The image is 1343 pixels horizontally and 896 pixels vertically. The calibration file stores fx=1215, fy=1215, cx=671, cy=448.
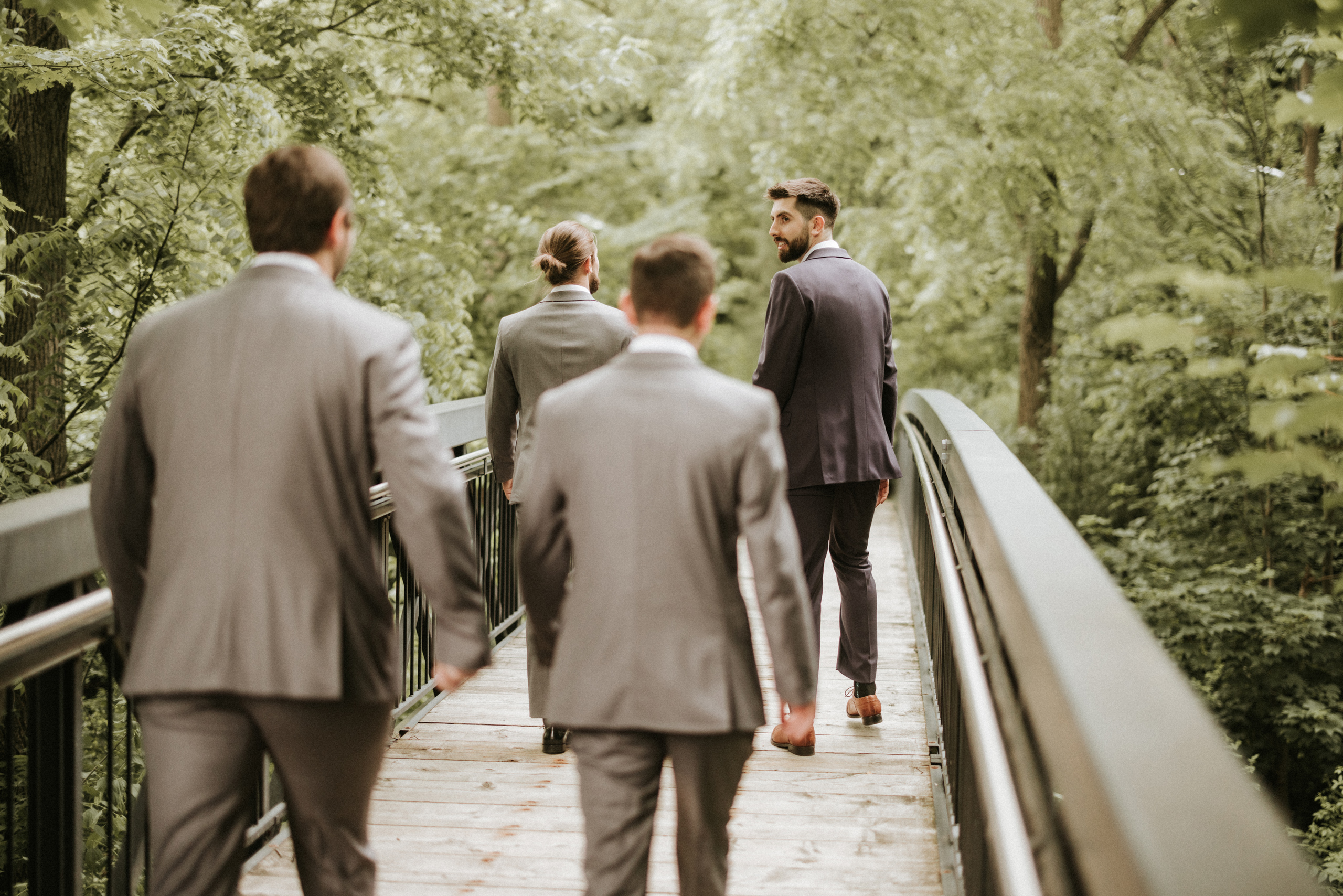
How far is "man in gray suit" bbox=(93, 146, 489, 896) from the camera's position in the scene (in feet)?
6.80

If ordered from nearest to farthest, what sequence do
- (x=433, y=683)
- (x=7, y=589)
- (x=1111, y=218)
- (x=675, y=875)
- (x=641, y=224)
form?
(x=7, y=589) → (x=675, y=875) → (x=433, y=683) → (x=1111, y=218) → (x=641, y=224)

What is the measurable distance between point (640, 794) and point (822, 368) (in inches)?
92.4

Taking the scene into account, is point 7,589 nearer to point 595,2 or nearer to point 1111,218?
point 1111,218

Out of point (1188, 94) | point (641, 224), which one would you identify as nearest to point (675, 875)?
point (1188, 94)

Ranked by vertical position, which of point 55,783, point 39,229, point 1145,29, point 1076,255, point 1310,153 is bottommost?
point 55,783

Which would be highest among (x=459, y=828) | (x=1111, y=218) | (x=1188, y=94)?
(x=1188, y=94)

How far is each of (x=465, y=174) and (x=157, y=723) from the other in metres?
14.9

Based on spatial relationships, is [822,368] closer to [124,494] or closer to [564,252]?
[564,252]

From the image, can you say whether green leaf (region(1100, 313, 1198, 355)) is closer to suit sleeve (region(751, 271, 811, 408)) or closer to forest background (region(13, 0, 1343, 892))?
forest background (region(13, 0, 1343, 892))

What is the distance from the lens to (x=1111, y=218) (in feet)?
46.9

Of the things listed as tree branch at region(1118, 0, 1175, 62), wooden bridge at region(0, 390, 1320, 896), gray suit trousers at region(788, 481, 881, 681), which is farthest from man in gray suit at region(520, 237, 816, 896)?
tree branch at region(1118, 0, 1175, 62)

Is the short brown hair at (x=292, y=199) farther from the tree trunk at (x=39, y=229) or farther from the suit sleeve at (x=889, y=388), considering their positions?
the tree trunk at (x=39, y=229)

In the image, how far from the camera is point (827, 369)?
4.36m

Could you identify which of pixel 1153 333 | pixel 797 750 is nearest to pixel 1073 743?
pixel 1153 333
